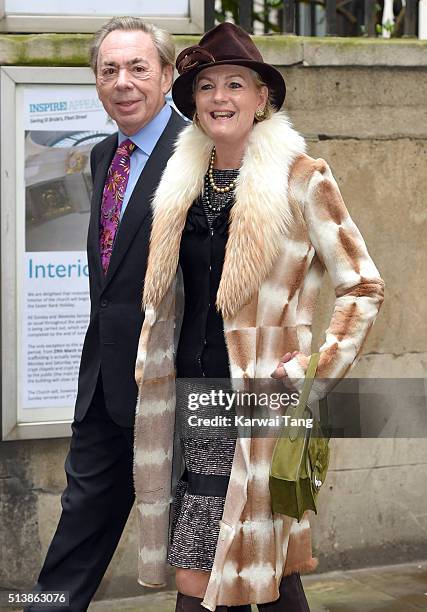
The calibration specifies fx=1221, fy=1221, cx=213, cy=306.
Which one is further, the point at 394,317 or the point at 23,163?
the point at 394,317

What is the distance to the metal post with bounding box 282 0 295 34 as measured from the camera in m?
5.62

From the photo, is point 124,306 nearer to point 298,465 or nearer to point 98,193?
point 98,193

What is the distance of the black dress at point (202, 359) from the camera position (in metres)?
3.48

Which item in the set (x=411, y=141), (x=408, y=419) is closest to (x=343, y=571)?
(x=408, y=419)

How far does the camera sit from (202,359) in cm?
349

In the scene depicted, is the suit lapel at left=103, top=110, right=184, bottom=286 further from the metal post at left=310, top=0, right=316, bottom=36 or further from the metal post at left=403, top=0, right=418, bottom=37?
the metal post at left=310, top=0, right=316, bottom=36

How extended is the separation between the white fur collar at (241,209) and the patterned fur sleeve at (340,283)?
11cm

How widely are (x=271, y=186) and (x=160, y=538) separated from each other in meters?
1.11

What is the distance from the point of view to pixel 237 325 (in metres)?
3.42

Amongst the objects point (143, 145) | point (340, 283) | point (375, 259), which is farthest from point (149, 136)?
point (375, 259)

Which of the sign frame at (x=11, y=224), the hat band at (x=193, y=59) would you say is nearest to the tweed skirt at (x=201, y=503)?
the hat band at (x=193, y=59)

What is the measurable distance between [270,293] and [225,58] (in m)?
0.68

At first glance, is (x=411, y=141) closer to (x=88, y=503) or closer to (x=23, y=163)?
(x=23, y=163)

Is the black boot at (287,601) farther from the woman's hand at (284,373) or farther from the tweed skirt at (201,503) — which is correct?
the woman's hand at (284,373)
